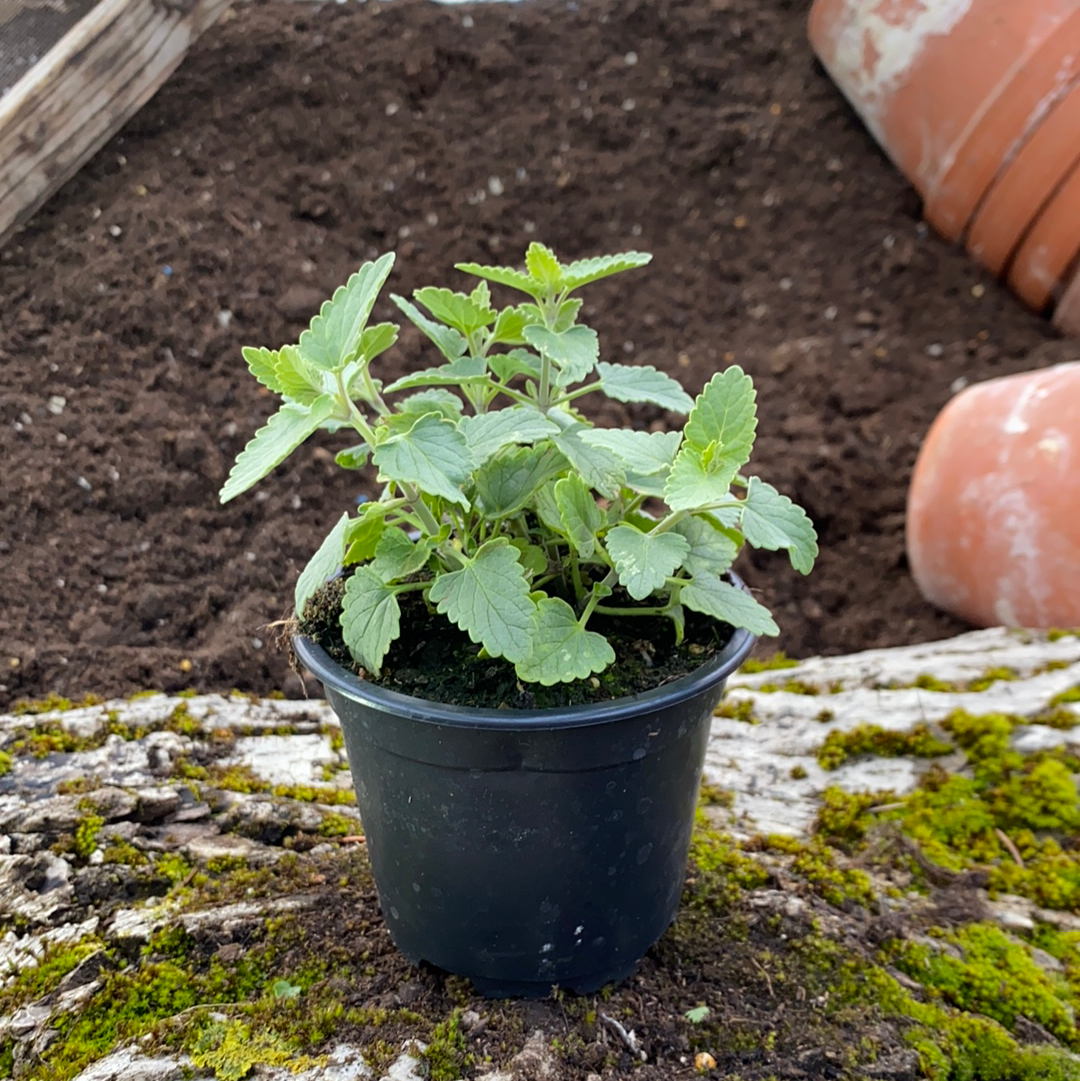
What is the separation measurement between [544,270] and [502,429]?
0.20 meters

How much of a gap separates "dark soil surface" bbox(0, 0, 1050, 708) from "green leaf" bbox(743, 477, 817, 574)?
141 cm

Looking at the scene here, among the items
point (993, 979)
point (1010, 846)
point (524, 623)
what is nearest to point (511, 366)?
point (524, 623)

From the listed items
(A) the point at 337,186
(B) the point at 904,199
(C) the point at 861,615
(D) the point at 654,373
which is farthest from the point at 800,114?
(D) the point at 654,373

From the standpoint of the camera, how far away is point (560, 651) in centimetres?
104

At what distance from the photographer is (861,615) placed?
2.66 metres

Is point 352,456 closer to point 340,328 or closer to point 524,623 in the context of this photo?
point 340,328

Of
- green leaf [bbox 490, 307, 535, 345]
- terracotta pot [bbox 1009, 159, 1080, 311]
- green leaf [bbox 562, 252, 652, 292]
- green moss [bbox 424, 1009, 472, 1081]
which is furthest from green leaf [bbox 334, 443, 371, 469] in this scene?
terracotta pot [bbox 1009, 159, 1080, 311]

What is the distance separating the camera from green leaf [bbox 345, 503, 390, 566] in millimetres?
1108

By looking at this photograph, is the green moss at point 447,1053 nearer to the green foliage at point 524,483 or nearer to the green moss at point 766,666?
the green foliage at point 524,483

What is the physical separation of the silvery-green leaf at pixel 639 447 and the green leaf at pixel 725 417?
40 mm

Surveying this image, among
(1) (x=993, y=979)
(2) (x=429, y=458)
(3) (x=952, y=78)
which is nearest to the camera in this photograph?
(2) (x=429, y=458)

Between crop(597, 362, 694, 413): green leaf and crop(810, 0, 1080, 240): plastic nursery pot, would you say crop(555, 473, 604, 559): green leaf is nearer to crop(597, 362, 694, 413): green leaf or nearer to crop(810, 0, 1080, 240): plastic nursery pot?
crop(597, 362, 694, 413): green leaf

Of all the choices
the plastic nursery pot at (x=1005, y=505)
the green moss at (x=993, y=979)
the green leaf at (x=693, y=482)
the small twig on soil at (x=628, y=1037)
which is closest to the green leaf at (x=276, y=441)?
the green leaf at (x=693, y=482)

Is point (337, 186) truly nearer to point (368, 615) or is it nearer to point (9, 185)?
point (9, 185)
